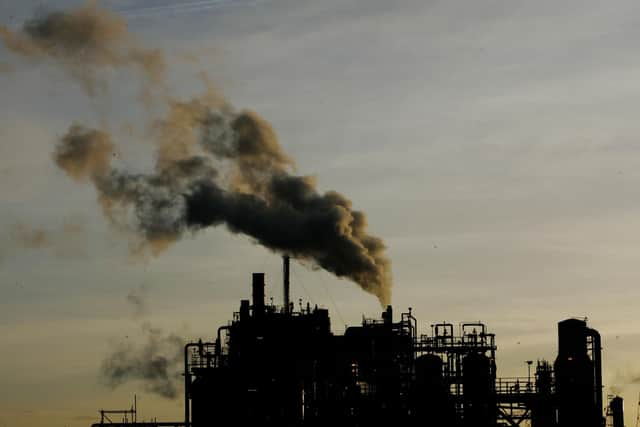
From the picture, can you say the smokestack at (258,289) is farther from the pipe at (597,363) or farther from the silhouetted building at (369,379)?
the pipe at (597,363)

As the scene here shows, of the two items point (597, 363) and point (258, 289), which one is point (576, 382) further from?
point (258, 289)

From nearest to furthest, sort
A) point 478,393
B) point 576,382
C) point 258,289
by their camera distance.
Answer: point 576,382 < point 478,393 < point 258,289

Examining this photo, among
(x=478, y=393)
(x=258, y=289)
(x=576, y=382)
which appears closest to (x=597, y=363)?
(x=576, y=382)

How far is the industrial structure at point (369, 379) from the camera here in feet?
263

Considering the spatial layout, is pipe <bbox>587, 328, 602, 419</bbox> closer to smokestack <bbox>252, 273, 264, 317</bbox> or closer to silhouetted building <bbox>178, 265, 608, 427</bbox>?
silhouetted building <bbox>178, 265, 608, 427</bbox>

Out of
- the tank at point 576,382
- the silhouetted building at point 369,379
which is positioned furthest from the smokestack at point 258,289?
the tank at point 576,382

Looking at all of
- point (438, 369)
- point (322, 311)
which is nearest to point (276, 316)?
point (322, 311)

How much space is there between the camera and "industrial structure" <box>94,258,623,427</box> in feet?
263

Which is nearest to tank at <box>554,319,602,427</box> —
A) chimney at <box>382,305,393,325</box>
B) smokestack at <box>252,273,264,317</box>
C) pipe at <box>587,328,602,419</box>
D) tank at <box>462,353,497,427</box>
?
pipe at <box>587,328,602,419</box>

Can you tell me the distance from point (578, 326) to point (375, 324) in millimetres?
11465

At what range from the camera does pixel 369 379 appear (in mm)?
84562

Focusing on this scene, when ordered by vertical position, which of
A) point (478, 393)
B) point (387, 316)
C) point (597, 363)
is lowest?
point (478, 393)

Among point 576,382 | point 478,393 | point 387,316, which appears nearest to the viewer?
point 576,382

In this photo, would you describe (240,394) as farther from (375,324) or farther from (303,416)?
(375,324)
